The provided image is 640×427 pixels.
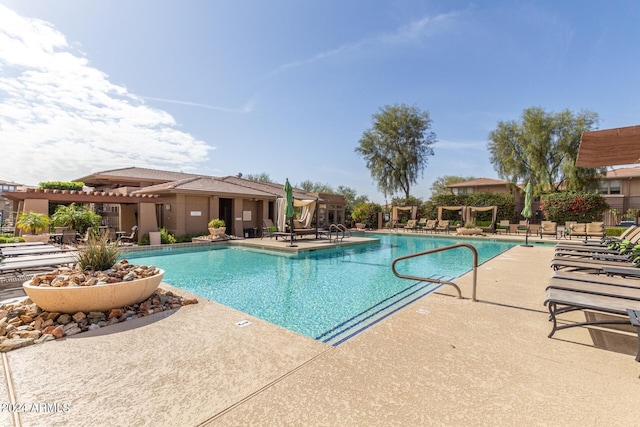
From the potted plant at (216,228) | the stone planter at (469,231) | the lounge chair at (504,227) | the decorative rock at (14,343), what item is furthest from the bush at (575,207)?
the decorative rock at (14,343)

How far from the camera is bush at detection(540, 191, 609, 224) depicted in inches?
760

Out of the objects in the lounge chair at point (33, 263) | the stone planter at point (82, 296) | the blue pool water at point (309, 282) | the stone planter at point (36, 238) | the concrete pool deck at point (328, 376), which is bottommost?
the blue pool water at point (309, 282)

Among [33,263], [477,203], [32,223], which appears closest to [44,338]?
[33,263]

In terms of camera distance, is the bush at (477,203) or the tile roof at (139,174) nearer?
the tile roof at (139,174)

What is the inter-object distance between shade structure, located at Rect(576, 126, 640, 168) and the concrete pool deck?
328cm

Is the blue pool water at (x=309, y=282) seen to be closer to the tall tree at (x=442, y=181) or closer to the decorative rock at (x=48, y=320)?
the decorative rock at (x=48, y=320)

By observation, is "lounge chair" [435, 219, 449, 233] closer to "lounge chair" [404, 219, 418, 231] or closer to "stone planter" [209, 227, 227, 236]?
"lounge chair" [404, 219, 418, 231]

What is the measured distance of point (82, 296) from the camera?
3588 millimetres

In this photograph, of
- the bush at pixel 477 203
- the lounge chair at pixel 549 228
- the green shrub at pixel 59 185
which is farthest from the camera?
the bush at pixel 477 203

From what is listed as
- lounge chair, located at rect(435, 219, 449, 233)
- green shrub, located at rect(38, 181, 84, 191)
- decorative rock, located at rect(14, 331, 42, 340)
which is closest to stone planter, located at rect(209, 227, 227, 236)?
decorative rock, located at rect(14, 331, 42, 340)

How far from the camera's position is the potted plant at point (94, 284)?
3.55 metres

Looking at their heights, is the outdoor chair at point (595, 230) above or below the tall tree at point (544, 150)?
below

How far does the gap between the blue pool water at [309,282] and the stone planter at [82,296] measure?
189cm

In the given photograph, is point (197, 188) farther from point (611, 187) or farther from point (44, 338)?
point (611, 187)
